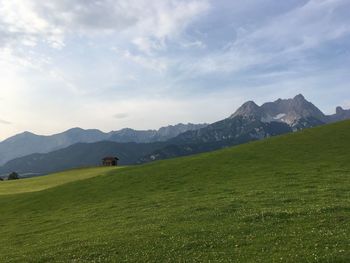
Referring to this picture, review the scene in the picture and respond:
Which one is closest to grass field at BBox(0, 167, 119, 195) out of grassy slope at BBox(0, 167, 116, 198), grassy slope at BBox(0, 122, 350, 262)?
grassy slope at BBox(0, 167, 116, 198)

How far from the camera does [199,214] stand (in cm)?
3831

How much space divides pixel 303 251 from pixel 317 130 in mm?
81508

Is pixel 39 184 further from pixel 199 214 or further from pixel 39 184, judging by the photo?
pixel 199 214

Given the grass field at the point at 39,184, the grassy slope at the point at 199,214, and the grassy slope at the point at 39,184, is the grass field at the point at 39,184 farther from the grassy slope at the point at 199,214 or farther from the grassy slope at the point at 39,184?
the grassy slope at the point at 199,214

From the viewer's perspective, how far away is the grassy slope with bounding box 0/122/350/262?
27.0 metres

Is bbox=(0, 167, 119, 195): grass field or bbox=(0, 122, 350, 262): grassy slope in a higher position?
bbox=(0, 167, 119, 195): grass field

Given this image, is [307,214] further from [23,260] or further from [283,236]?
[23,260]

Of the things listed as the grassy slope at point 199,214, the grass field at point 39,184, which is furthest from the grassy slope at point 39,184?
the grassy slope at point 199,214

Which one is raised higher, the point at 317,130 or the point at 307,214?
the point at 317,130

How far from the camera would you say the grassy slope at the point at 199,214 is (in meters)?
27.0

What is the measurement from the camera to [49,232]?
41.7 meters

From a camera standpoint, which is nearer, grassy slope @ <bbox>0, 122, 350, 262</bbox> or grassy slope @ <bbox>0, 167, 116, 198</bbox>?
grassy slope @ <bbox>0, 122, 350, 262</bbox>

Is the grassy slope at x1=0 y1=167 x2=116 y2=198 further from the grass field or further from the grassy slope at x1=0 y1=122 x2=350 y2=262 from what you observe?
the grassy slope at x1=0 y1=122 x2=350 y2=262

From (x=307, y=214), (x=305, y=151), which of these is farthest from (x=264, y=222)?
(x=305, y=151)
